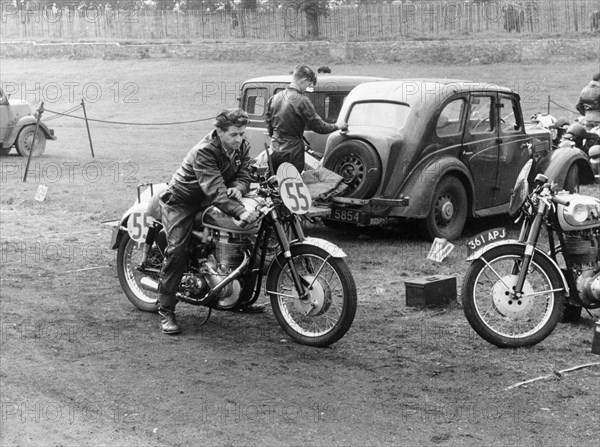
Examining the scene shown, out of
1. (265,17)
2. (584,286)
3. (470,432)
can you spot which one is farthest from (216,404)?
(265,17)

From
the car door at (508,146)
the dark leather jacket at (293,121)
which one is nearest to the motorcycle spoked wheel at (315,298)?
the dark leather jacket at (293,121)

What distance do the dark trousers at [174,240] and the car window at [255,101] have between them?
24.8 ft

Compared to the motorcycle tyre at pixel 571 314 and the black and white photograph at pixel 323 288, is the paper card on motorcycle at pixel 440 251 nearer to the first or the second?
the black and white photograph at pixel 323 288

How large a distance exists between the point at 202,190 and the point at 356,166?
4034 mm

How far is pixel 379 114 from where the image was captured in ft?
37.7

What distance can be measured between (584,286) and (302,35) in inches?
1384

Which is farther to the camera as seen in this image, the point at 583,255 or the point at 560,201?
the point at 583,255

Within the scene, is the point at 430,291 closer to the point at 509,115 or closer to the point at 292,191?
the point at 292,191

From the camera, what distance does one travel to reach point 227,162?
23.8 ft

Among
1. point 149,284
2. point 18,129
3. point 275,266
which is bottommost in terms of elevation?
point 149,284

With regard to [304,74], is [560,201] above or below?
below

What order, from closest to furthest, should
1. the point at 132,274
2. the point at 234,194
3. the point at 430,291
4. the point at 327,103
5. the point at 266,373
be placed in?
the point at 266,373 → the point at 234,194 → the point at 430,291 → the point at 132,274 → the point at 327,103

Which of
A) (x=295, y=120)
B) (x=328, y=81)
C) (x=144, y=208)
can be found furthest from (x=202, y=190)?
(x=328, y=81)

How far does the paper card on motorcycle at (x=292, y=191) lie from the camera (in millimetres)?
6926
